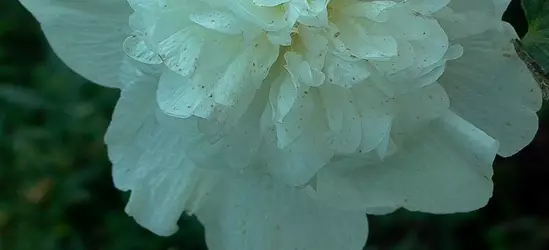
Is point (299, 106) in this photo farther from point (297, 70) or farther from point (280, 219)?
point (280, 219)

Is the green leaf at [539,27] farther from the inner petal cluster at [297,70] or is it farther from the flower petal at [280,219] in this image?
the flower petal at [280,219]

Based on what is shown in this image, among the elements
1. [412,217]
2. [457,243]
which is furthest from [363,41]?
[457,243]

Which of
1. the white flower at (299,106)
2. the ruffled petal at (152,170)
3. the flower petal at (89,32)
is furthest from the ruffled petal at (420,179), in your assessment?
the flower petal at (89,32)

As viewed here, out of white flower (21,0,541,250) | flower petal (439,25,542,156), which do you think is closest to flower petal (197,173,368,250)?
white flower (21,0,541,250)

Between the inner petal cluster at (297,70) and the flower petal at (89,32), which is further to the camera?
the flower petal at (89,32)

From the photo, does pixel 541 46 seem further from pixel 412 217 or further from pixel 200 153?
pixel 412 217

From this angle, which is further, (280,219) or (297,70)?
(280,219)

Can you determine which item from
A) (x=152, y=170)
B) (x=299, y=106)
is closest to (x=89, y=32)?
(x=152, y=170)
